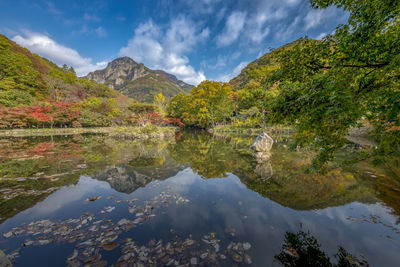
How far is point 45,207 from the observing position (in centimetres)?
461

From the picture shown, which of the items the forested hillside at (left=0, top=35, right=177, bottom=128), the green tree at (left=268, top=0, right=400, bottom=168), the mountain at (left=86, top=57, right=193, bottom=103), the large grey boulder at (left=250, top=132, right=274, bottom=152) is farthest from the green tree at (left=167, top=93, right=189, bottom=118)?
the mountain at (left=86, top=57, right=193, bottom=103)

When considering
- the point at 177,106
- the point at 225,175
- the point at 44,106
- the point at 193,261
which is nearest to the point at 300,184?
the point at 225,175

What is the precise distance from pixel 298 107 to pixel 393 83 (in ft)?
6.00

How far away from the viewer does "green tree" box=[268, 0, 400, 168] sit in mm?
2744

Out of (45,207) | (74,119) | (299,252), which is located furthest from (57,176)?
(74,119)

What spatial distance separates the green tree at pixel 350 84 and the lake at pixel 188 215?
36.4 inches

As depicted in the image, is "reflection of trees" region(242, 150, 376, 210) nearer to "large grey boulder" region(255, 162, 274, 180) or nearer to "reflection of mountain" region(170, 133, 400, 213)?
"reflection of mountain" region(170, 133, 400, 213)

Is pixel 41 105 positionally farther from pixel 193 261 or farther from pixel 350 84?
pixel 350 84

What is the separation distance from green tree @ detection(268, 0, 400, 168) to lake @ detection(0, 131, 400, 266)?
0.92 m

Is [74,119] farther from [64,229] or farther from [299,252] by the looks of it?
[299,252]

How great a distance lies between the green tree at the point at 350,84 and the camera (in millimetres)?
2744

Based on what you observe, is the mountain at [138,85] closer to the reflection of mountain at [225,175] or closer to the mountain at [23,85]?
the mountain at [23,85]

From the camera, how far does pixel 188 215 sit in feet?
14.5

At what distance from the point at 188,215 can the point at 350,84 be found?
17.6 ft
